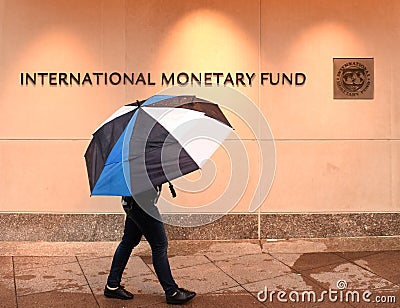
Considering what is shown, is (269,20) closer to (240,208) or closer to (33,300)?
(240,208)

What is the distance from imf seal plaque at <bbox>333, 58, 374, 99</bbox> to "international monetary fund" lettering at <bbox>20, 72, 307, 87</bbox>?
0.51m

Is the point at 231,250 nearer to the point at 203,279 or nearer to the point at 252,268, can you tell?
the point at 252,268

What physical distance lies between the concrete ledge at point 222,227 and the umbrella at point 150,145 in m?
2.88

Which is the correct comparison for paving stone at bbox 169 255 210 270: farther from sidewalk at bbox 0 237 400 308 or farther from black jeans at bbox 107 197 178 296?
black jeans at bbox 107 197 178 296

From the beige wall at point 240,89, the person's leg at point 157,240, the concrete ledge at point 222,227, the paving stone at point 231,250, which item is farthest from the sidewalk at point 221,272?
the beige wall at point 240,89

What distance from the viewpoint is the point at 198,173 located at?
7.71 m

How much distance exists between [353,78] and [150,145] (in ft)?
14.1

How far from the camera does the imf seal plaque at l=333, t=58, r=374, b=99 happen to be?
7695mm

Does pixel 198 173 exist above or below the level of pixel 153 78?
below

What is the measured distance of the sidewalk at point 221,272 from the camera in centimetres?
532

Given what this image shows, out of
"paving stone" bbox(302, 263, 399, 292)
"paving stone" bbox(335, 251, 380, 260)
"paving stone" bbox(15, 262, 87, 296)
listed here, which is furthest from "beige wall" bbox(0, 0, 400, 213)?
"paving stone" bbox(302, 263, 399, 292)

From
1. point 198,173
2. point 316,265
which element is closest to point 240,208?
point 198,173

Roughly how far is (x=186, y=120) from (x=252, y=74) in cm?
336

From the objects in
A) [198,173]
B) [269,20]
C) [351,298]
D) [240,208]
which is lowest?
[351,298]
